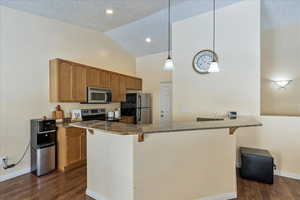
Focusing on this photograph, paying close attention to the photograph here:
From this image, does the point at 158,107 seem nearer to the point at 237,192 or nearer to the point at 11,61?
the point at 237,192

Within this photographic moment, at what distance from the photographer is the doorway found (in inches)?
220

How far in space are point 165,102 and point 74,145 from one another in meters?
3.24

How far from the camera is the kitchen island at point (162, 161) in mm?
1805

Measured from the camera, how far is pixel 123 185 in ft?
6.22

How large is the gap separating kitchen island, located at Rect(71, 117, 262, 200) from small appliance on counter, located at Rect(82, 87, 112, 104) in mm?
1916

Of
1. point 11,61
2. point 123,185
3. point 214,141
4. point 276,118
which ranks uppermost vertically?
point 11,61

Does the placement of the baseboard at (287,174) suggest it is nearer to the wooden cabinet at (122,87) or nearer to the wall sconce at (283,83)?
the wall sconce at (283,83)

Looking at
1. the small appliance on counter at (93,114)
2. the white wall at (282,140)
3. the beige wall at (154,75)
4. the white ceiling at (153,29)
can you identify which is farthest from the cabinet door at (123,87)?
the white wall at (282,140)

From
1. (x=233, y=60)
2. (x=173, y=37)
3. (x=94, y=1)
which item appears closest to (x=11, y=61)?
(x=94, y=1)

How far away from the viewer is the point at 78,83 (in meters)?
3.78

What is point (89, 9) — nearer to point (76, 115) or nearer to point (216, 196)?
point (76, 115)

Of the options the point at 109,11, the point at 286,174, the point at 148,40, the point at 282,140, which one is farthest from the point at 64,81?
the point at 286,174

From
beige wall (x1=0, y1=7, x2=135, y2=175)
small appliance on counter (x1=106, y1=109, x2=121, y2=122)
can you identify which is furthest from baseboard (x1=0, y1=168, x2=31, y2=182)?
small appliance on counter (x1=106, y1=109, x2=121, y2=122)

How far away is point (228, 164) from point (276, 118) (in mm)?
1585
